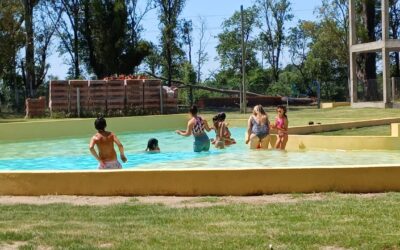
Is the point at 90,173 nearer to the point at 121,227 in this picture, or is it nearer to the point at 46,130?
the point at 121,227

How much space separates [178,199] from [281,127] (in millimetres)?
8498

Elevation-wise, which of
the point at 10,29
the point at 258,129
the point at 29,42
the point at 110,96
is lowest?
the point at 258,129

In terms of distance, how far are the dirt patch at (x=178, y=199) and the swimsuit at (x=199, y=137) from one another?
751 cm

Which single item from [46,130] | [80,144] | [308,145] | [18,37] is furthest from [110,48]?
[308,145]

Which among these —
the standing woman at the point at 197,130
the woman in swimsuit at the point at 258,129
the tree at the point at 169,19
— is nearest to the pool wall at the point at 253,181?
the standing woman at the point at 197,130

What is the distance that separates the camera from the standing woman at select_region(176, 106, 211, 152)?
1602 centimetres

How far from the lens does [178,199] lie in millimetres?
8570

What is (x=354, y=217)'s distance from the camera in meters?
6.79

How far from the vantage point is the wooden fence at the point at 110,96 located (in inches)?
1427

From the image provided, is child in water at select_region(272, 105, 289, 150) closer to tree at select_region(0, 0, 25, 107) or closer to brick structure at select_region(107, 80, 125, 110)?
brick structure at select_region(107, 80, 125, 110)

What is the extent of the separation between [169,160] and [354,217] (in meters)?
9.45

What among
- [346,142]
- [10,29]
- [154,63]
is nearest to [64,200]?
[346,142]

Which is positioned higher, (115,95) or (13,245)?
(115,95)

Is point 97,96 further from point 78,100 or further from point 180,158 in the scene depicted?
point 180,158
